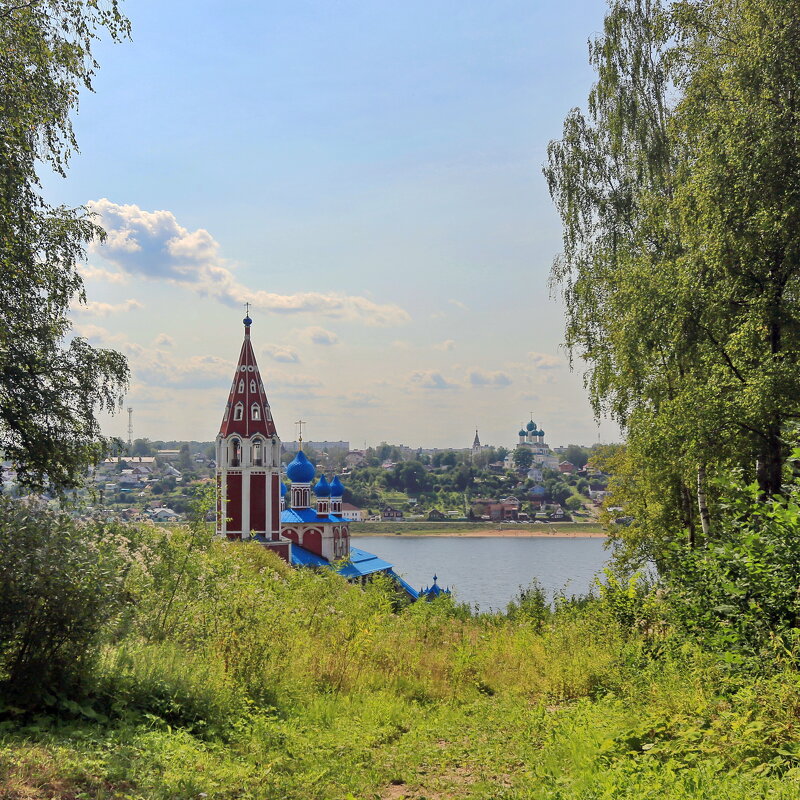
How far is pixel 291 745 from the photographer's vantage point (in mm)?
5285

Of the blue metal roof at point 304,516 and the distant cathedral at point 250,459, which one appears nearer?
the distant cathedral at point 250,459

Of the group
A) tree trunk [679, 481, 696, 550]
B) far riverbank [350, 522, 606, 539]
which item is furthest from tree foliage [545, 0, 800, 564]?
far riverbank [350, 522, 606, 539]

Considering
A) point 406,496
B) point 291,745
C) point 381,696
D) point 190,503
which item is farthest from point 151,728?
point 406,496

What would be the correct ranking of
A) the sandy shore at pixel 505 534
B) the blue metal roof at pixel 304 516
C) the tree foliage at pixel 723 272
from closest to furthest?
1. the tree foliage at pixel 723 272
2. the blue metal roof at pixel 304 516
3. the sandy shore at pixel 505 534

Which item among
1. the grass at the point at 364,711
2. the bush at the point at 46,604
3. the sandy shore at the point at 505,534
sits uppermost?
the bush at the point at 46,604

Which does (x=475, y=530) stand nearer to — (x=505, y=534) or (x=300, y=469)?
(x=505, y=534)

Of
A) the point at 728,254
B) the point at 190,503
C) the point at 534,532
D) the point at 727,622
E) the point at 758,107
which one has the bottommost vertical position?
the point at 534,532

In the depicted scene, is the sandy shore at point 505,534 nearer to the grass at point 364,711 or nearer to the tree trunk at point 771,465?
the tree trunk at point 771,465

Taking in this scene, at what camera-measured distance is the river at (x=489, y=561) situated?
4660 cm

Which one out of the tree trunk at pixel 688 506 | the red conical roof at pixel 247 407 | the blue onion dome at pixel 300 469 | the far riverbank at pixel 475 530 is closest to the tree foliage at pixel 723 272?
the tree trunk at pixel 688 506

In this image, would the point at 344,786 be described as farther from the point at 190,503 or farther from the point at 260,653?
the point at 190,503

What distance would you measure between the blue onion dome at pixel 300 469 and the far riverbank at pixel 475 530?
51652 mm

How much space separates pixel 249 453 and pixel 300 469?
11.6m

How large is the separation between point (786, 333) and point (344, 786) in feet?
21.9
